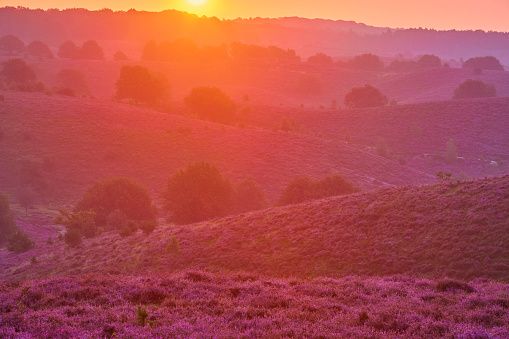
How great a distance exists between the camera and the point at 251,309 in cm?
1160

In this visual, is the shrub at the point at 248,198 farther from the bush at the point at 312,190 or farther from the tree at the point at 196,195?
the tree at the point at 196,195

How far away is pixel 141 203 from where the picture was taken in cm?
4516

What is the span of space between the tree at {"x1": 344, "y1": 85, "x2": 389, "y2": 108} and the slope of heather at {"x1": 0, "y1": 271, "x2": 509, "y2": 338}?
110 m

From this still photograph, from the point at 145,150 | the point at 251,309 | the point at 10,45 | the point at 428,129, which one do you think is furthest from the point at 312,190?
the point at 10,45

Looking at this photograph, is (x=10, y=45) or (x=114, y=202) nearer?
(x=114, y=202)

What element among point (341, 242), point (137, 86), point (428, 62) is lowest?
point (341, 242)

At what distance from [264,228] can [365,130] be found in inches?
2896

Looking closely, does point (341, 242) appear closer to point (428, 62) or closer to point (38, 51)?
point (38, 51)

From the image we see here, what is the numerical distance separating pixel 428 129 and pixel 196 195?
234ft

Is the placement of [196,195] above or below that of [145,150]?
below

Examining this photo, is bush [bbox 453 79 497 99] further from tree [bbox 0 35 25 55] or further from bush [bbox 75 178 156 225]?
tree [bbox 0 35 25 55]

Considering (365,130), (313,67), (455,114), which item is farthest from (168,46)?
(455,114)

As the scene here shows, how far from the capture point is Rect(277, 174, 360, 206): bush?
4531 centimetres

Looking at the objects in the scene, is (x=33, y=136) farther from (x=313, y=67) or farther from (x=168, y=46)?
(x=313, y=67)
